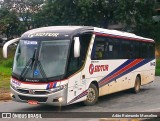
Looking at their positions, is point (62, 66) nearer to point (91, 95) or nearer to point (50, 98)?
point (50, 98)

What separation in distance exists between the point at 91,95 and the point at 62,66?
2.23 m

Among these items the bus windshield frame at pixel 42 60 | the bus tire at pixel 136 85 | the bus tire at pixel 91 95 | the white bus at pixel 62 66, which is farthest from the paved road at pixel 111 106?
the bus tire at pixel 136 85

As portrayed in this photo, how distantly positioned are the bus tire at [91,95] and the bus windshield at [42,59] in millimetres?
1994

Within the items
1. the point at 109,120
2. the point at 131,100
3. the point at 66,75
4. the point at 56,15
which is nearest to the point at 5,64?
the point at 56,15

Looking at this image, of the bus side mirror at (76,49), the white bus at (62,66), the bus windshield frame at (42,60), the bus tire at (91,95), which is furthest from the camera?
the bus tire at (91,95)

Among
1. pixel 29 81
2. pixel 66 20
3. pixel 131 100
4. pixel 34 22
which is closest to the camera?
pixel 29 81

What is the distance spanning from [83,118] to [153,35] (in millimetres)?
39046

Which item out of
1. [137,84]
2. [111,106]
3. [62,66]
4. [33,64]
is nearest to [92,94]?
[111,106]

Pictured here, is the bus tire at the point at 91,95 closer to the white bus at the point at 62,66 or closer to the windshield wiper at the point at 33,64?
the white bus at the point at 62,66

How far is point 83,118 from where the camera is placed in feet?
38.9

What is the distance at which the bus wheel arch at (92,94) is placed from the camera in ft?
47.9

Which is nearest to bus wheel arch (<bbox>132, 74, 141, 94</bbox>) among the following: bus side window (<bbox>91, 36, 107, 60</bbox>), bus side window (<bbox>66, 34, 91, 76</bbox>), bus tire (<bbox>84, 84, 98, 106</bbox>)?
bus side window (<bbox>91, 36, 107, 60</bbox>)

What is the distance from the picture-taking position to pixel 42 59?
13.2 meters

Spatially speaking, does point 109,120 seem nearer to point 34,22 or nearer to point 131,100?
point 131,100
